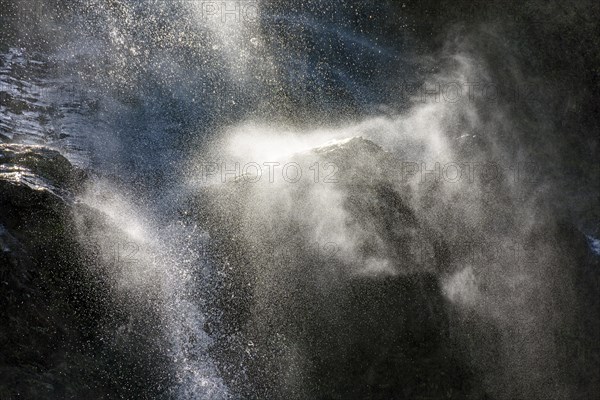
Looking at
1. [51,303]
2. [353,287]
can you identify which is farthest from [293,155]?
[51,303]

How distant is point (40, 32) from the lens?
23.8 ft

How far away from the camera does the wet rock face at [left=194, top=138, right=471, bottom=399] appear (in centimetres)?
570

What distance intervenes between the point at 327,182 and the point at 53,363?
3480mm

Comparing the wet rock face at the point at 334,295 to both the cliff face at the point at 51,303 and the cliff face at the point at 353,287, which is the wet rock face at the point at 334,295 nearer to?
the cliff face at the point at 353,287

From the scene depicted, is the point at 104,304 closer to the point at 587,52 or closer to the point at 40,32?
the point at 40,32

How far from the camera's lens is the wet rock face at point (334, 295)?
5.70 metres

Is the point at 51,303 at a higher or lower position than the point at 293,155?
lower

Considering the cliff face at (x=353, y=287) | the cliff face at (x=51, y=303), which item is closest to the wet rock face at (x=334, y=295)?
the cliff face at (x=353, y=287)

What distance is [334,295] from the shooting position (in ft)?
18.7

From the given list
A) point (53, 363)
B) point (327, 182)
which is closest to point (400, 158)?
point (327, 182)

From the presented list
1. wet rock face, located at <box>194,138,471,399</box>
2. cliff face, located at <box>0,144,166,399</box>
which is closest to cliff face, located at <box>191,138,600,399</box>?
wet rock face, located at <box>194,138,471,399</box>

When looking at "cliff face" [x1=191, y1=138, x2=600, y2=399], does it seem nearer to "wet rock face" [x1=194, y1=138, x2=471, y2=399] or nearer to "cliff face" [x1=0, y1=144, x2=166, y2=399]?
"wet rock face" [x1=194, y1=138, x2=471, y2=399]

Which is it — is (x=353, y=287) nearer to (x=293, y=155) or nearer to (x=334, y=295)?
(x=334, y=295)

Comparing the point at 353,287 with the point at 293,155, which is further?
the point at 293,155
